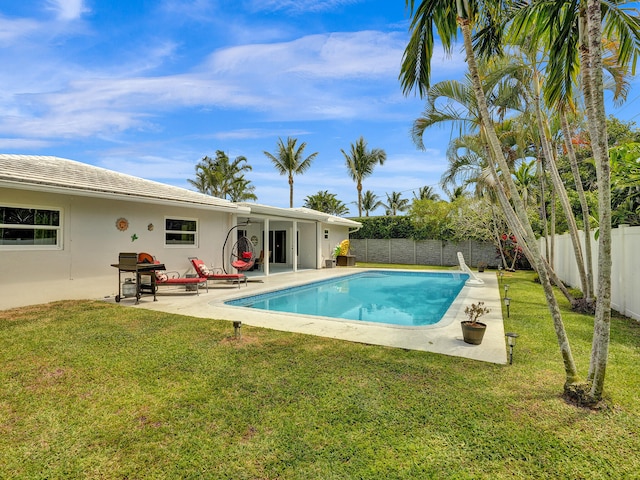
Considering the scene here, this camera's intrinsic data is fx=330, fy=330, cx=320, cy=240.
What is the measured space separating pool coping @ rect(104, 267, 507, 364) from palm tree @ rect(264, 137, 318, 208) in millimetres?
22355

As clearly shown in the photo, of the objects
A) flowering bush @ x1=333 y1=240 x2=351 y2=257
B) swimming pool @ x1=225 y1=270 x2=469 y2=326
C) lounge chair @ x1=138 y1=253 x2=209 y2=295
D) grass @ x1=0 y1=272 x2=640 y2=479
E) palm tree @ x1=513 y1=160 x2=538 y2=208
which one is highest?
palm tree @ x1=513 y1=160 x2=538 y2=208

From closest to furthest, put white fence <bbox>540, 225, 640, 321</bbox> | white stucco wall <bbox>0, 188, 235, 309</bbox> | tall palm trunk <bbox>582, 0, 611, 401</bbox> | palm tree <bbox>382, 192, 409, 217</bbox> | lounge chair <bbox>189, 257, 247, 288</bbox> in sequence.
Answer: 1. tall palm trunk <bbox>582, 0, 611, 401</bbox>
2. white fence <bbox>540, 225, 640, 321</bbox>
3. white stucco wall <bbox>0, 188, 235, 309</bbox>
4. lounge chair <bbox>189, 257, 247, 288</bbox>
5. palm tree <bbox>382, 192, 409, 217</bbox>

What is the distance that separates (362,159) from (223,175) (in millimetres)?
13279

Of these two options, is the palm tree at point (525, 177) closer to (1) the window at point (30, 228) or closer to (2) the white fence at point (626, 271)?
(2) the white fence at point (626, 271)

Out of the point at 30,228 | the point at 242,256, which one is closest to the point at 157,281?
the point at 30,228

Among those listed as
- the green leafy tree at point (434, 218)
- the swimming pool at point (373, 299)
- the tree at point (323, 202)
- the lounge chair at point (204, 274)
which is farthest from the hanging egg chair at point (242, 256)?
the tree at point (323, 202)

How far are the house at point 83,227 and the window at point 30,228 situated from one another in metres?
0.02

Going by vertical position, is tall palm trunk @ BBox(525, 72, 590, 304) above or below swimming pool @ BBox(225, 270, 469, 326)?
above

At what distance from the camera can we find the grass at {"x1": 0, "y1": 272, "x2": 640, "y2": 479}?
263cm

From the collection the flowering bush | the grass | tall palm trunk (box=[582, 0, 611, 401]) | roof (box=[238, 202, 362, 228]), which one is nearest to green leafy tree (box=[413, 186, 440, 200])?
the flowering bush

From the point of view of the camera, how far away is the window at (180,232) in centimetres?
1190

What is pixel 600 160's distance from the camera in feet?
10.6

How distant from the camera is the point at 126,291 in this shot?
9.25 meters

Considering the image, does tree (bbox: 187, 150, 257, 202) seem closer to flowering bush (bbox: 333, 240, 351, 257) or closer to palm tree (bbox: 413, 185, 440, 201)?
flowering bush (bbox: 333, 240, 351, 257)
